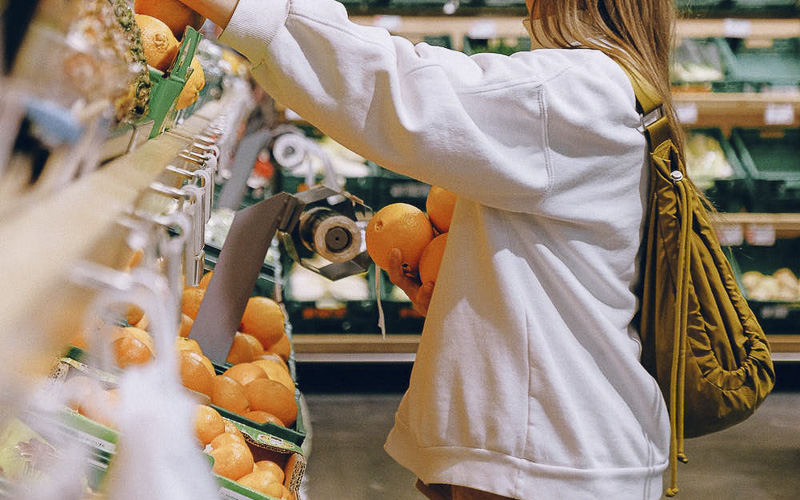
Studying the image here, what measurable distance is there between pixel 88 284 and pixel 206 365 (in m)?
1.11

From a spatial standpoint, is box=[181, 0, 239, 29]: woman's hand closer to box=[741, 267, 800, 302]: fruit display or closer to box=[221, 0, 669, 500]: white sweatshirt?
box=[221, 0, 669, 500]: white sweatshirt

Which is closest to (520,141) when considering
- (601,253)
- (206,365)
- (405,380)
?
(601,253)

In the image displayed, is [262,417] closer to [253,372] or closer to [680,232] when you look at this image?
[253,372]

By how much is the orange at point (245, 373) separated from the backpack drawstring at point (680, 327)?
0.81 meters

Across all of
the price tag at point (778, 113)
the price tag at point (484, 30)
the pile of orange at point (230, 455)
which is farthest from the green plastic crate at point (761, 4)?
the pile of orange at point (230, 455)

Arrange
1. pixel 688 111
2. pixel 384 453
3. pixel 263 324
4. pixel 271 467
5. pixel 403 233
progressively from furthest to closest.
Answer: pixel 688 111, pixel 384 453, pixel 263 324, pixel 403 233, pixel 271 467

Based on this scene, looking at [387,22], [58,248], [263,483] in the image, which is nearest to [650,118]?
[263,483]

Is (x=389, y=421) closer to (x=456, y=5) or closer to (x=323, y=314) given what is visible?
(x=323, y=314)

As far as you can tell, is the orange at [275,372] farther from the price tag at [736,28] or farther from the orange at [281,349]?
the price tag at [736,28]

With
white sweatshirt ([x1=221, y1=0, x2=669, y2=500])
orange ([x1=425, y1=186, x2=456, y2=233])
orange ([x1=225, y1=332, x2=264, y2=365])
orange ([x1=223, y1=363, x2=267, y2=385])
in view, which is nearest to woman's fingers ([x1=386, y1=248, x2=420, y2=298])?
orange ([x1=425, y1=186, x2=456, y2=233])

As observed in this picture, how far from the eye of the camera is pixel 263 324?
6.97ft

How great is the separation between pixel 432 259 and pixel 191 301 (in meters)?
0.73

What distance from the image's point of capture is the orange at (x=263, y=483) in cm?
123

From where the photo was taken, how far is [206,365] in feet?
4.85
